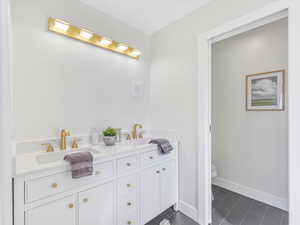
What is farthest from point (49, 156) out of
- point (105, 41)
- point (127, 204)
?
point (105, 41)

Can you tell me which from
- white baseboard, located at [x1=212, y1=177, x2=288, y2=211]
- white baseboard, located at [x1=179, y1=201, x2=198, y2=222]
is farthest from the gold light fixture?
white baseboard, located at [x1=212, y1=177, x2=288, y2=211]

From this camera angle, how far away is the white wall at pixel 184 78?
5.87 feet

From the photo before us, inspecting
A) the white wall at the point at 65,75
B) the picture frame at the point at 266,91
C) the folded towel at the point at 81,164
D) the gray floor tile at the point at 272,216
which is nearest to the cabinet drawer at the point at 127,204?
the folded towel at the point at 81,164

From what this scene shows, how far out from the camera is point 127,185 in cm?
152

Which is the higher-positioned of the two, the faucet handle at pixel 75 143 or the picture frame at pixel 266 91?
the picture frame at pixel 266 91

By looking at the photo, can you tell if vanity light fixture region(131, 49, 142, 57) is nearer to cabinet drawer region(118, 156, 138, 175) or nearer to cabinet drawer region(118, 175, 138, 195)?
A: cabinet drawer region(118, 156, 138, 175)

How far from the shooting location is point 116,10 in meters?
1.94

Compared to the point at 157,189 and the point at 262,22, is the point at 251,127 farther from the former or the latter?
the point at 157,189

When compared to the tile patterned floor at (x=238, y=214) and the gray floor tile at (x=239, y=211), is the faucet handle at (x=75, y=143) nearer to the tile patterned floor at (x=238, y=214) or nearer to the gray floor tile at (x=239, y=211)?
the tile patterned floor at (x=238, y=214)

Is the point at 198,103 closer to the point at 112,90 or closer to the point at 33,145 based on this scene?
the point at 112,90

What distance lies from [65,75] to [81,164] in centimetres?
102

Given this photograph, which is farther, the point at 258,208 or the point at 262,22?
A: the point at 258,208

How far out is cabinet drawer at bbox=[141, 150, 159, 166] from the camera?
66.0 inches

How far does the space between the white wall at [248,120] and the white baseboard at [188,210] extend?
1.04 meters
